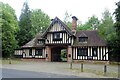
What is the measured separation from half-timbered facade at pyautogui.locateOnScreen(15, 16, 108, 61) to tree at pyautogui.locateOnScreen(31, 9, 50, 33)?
24.4m

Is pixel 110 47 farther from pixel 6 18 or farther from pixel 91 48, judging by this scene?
pixel 6 18

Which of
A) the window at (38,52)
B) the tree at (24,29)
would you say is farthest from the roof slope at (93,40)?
the tree at (24,29)

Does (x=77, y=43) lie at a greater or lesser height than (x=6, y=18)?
lesser

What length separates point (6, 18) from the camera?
147ft

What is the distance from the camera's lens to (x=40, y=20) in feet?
222

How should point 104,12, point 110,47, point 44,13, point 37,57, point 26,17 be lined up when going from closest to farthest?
point 110,47 < point 37,57 < point 26,17 < point 104,12 < point 44,13

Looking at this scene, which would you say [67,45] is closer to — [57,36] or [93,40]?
[57,36]

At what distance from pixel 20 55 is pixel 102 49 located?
17.1 m

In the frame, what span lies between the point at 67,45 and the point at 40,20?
3165 cm

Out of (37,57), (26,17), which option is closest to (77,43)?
(37,57)

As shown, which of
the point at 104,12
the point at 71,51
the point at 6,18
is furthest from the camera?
the point at 104,12

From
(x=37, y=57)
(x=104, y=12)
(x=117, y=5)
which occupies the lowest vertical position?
(x=37, y=57)

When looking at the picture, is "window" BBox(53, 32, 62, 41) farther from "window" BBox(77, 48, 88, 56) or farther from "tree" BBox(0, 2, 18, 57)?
"tree" BBox(0, 2, 18, 57)

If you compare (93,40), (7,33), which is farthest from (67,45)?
(7,33)
